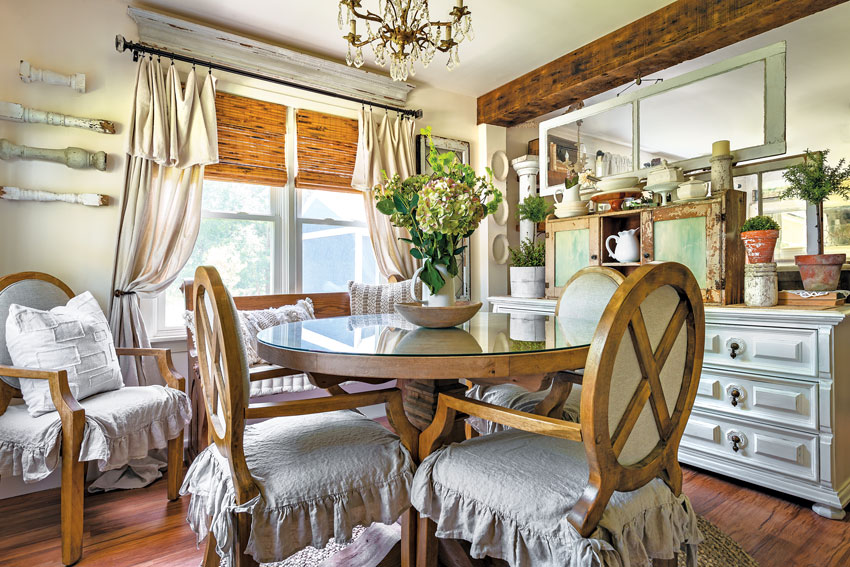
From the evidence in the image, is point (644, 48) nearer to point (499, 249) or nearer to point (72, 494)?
point (499, 249)

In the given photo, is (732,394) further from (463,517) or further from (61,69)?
(61,69)

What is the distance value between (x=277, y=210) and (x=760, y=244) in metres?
2.89

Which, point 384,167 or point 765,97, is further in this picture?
point 384,167

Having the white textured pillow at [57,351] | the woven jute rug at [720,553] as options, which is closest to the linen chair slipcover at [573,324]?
the woven jute rug at [720,553]

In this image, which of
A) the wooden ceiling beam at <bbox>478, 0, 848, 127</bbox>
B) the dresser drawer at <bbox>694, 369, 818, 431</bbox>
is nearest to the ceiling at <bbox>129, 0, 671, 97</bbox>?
the wooden ceiling beam at <bbox>478, 0, 848, 127</bbox>

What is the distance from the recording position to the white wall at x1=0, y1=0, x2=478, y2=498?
2.42 m

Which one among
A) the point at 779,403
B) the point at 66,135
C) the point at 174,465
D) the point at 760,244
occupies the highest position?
→ the point at 66,135

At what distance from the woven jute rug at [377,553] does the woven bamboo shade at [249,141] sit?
233cm

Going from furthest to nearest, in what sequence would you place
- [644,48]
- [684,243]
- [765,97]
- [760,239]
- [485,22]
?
[485,22] → [644,48] → [684,243] → [765,97] → [760,239]

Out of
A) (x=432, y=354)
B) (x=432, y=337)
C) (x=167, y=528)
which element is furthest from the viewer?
(x=167, y=528)

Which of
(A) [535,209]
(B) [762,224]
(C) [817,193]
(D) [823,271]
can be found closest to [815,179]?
(C) [817,193]

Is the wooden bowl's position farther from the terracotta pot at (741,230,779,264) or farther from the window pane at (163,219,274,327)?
the window pane at (163,219,274,327)

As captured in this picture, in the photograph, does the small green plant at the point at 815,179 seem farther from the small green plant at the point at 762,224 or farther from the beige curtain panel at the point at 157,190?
the beige curtain panel at the point at 157,190

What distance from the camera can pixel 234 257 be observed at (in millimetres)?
3178
